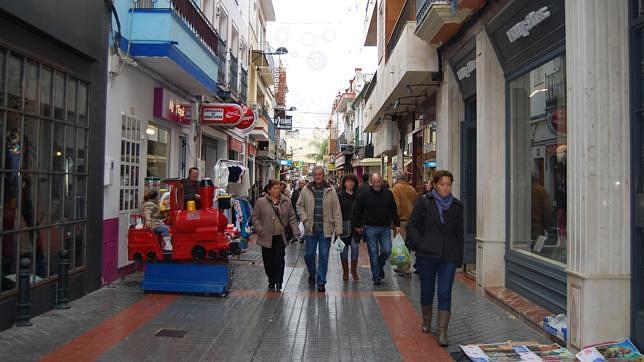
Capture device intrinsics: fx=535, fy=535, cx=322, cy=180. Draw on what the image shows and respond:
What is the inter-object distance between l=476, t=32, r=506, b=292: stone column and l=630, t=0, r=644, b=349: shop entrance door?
297 cm

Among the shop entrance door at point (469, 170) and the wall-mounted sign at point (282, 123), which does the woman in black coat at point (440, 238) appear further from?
the wall-mounted sign at point (282, 123)

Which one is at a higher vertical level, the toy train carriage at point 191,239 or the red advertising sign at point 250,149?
the red advertising sign at point 250,149

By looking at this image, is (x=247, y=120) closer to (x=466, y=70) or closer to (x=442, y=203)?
(x=466, y=70)

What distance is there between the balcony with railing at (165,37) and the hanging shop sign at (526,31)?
527 centimetres

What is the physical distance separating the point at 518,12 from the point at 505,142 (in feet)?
6.25

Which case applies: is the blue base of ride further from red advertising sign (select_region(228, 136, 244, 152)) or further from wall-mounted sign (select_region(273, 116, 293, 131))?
wall-mounted sign (select_region(273, 116, 293, 131))

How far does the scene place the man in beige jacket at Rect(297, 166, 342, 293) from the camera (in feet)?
27.1

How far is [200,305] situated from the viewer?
7164 millimetres

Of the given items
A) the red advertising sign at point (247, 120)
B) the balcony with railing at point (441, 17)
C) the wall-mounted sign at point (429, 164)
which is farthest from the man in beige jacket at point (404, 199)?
the red advertising sign at point (247, 120)

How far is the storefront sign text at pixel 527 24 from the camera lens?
20.5 ft

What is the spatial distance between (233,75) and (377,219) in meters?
10.8

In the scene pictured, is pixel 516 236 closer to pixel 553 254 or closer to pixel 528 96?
pixel 553 254

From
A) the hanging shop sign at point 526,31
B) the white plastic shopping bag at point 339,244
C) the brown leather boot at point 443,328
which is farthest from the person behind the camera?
the white plastic shopping bag at point 339,244

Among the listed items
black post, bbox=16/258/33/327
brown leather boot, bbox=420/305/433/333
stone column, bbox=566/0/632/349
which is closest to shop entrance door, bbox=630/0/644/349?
stone column, bbox=566/0/632/349
